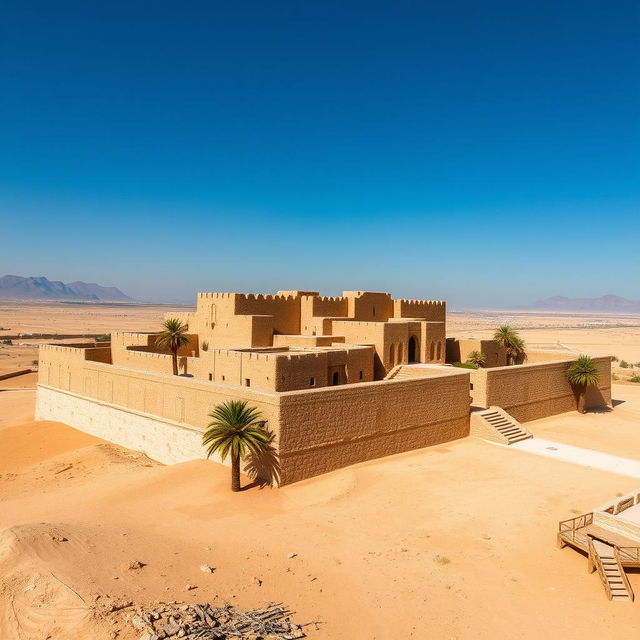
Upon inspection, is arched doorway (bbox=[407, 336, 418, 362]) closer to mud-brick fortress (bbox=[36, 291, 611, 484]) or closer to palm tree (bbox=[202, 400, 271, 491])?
mud-brick fortress (bbox=[36, 291, 611, 484])

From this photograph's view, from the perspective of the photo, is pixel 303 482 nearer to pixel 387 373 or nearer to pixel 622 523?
pixel 622 523

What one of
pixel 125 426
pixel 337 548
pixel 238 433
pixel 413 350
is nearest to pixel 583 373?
pixel 413 350

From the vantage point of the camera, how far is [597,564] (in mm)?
12969

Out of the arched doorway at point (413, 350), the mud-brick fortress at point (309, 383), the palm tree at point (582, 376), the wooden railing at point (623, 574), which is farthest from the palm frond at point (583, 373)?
the wooden railing at point (623, 574)

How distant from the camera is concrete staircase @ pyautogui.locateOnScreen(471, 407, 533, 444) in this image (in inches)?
992

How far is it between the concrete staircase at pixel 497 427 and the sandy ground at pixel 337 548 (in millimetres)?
2097

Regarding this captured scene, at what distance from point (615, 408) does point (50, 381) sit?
3599 cm

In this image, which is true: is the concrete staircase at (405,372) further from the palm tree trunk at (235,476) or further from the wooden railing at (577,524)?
the wooden railing at (577,524)

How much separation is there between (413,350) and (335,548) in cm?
Result: 2068

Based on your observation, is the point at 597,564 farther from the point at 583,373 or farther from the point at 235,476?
the point at 583,373

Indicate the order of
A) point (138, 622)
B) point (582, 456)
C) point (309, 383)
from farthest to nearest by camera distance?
point (309, 383), point (582, 456), point (138, 622)

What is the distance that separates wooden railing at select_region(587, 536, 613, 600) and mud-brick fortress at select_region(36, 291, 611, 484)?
30.3 ft

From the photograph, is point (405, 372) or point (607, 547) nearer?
point (607, 547)

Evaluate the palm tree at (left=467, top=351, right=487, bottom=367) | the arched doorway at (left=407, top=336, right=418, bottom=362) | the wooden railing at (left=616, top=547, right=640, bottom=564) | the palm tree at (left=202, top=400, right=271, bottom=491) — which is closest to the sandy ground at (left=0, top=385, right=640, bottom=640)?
the wooden railing at (left=616, top=547, right=640, bottom=564)
